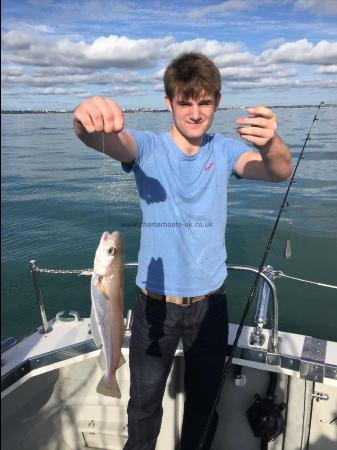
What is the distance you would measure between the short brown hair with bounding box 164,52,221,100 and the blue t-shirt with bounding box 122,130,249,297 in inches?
12.9

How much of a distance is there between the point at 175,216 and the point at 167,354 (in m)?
0.94

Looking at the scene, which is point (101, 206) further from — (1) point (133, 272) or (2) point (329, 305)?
(2) point (329, 305)

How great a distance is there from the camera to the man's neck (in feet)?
8.67

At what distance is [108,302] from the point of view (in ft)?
7.86

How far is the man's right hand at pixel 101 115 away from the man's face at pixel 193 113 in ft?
2.08

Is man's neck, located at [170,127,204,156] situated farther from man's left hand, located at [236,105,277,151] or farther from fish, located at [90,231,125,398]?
fish, located at [90,231,125,398]

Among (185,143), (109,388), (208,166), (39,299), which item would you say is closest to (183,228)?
(208,166)

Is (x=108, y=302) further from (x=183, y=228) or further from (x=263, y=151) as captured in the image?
(x=263, y=151)

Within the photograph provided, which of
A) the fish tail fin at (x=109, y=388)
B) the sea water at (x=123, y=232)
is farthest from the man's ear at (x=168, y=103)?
the fish tail fin at (x=109, y=388)

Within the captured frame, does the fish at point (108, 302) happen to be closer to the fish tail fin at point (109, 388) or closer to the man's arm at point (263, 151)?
the fish tail fin at point (109, 388)

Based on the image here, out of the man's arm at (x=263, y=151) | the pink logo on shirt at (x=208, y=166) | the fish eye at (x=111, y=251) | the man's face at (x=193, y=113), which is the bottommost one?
the fish eye at (x=111, y=251)

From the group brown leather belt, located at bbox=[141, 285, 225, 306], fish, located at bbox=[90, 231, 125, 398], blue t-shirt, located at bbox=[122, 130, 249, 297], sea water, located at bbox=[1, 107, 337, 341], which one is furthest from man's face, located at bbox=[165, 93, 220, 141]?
sea water, located at bbox=[1, 107, 337, 341]

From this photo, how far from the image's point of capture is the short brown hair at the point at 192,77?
244cm

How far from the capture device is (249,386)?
346 centimetres
